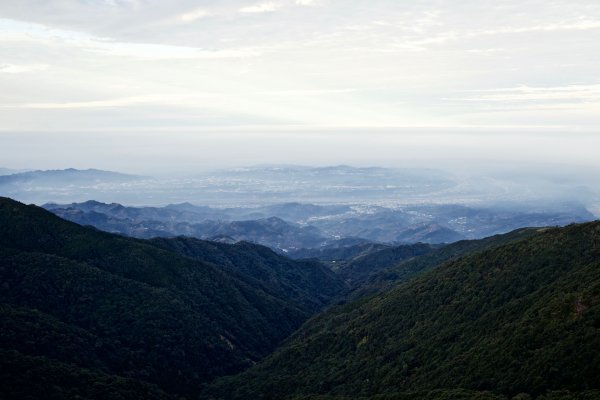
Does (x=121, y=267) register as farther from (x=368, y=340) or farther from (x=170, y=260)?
(x=368, y=340)

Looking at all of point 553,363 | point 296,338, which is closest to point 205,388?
point 296,338

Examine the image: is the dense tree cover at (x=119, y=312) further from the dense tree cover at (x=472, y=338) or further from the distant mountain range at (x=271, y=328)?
the dense tree cover at (x=472, y=338)

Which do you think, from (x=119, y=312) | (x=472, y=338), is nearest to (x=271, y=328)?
(x=119, y=312)

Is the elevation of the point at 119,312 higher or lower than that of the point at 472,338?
lower

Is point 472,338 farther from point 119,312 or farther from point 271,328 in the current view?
point 271,328

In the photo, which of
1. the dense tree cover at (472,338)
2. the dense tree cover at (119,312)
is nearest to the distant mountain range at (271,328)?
the dense tree cover at (472,338)

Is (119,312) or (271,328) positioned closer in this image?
(119,312)
